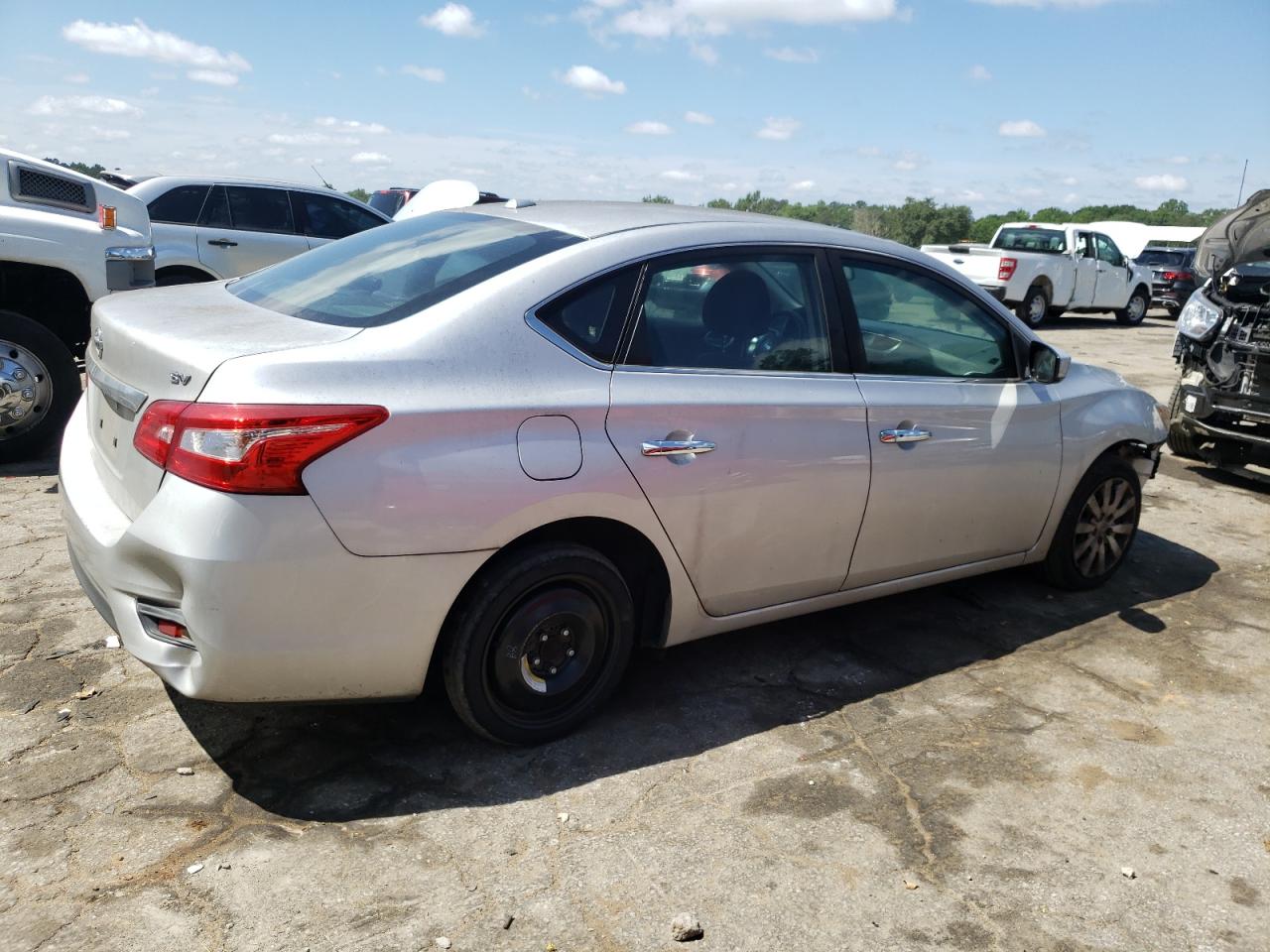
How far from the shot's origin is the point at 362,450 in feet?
9.28

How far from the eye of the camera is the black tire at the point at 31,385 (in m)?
6.09

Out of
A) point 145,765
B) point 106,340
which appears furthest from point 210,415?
point 145,765

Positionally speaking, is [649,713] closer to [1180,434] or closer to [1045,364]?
[1045,364]

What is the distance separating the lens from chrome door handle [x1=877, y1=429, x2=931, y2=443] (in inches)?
156

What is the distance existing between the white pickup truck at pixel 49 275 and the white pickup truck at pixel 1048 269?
46.8 ft

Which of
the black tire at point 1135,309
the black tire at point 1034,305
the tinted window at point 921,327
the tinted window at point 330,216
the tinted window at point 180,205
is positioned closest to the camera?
the tinted window at point 921,327

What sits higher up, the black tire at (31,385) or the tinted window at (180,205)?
the tinted window at (180,205)

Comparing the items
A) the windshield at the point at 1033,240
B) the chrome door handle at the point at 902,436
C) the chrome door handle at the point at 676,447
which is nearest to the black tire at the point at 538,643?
the chrome door handle at the point at 676,447

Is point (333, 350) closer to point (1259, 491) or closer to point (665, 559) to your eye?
point (665, 559)

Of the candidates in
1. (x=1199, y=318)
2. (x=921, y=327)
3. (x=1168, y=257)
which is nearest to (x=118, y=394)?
(x=921, y=327)

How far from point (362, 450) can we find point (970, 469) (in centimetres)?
256

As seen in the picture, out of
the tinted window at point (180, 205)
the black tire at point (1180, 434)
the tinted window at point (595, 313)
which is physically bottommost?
the black tire at point (1180, 434)

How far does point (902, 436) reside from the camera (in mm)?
4016

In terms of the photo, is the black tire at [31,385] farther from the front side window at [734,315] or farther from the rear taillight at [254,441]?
the front side window at [734,315]
